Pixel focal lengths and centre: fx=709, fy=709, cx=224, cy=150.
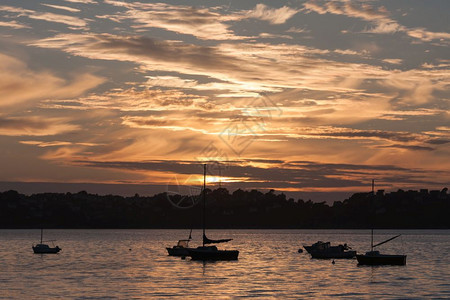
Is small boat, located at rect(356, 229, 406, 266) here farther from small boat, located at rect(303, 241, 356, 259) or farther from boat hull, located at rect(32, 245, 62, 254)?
boat hull, located at rect(32, 245, 62, 254)

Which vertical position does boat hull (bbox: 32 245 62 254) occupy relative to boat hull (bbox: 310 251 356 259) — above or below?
below

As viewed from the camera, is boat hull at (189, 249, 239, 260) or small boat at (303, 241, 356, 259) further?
small boat at (303, 241, 356, 259)

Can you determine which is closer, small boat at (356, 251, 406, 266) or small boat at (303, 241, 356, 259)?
small boat at (356, 251, 406, 266)

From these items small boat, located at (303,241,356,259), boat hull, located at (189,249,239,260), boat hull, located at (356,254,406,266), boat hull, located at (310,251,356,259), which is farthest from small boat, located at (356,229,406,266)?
small boat, located at (303,241,356,259)

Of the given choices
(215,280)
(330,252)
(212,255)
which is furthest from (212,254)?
(330,252)

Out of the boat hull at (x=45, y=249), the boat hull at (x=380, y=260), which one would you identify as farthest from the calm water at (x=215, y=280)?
the boat hull at (x=45, y=249)

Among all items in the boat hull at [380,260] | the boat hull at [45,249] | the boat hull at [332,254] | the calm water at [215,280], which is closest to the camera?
the calm water at [215,280]

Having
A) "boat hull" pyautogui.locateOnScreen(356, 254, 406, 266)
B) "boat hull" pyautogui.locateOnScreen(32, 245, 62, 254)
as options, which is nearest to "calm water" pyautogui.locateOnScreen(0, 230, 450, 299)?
"boat hull" pyautogui.locateOnScreen(356, 254, 406, 266)

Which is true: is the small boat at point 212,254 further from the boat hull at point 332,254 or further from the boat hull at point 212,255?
the boat hull at point 332,254

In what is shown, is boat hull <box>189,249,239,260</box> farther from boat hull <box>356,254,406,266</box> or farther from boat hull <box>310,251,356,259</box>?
boat hull <box>310,251,356,259</box>

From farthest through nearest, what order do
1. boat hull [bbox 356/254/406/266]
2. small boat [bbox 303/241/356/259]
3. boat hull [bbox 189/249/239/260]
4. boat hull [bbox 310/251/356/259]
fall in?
small boat [bbox 303/241/356/259], boat hull [bbox 310/251/356/259], boat hull [bbox 189/249/239/260], boat hull [bbox 356/254/406/266]

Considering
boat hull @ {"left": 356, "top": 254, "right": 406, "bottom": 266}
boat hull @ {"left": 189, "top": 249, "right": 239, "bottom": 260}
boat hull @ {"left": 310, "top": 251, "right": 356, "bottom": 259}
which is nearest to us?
boat hull @ {"left": 356, "top": 254, "right": 406, "bottom": 266}

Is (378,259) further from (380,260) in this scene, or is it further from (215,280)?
(215,280)

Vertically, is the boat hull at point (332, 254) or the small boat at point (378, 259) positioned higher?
the small boat at point (378, 259)
